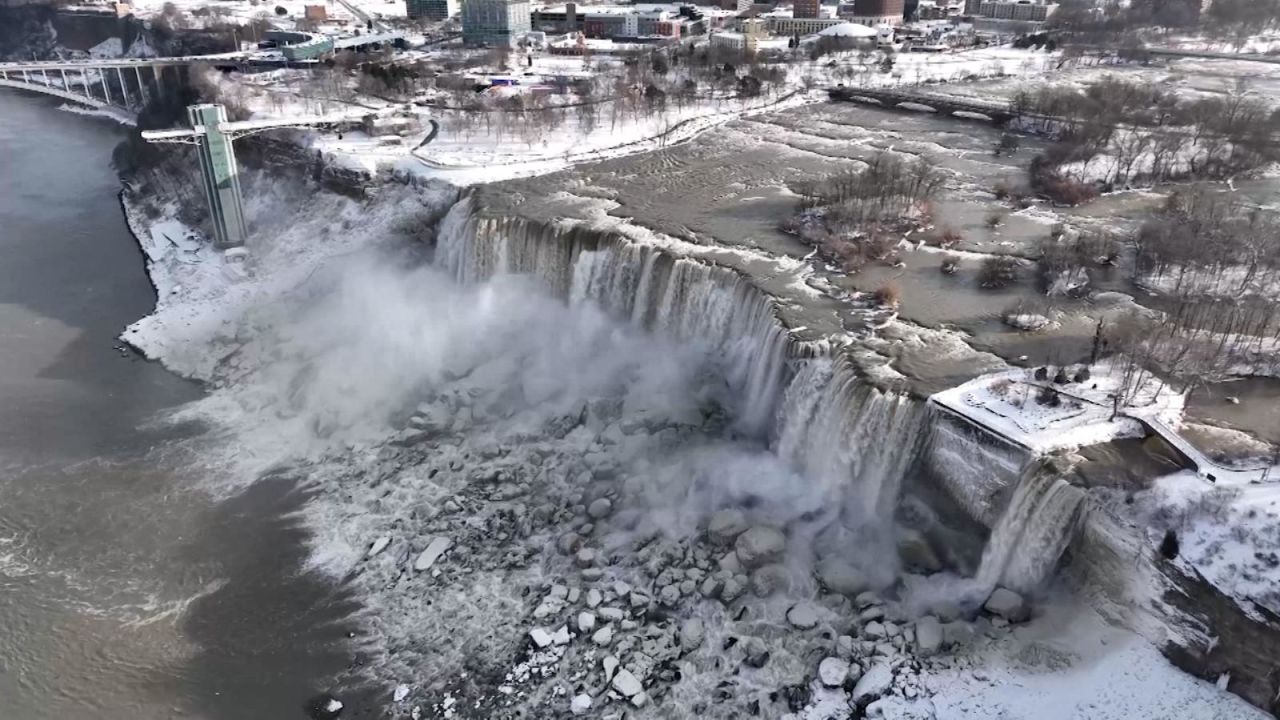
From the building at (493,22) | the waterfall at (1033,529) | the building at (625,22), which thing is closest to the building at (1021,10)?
the building at (625,22)

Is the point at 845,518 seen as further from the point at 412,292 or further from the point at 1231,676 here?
the point at 412,292

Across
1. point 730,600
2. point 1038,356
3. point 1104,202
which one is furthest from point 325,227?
point 1104,202

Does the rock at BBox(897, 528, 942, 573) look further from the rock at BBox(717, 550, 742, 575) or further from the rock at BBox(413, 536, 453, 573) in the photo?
the rock at BBox(413, 536, 453, 573)

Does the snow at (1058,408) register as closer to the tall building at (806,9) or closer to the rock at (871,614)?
the rock at (871,614)

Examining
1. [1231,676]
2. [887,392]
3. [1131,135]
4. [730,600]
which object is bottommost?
[730,600]

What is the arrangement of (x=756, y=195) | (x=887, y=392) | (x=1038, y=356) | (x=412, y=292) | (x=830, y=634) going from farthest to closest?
(x=756, y=195)
(x=412, y=292)
(x=1038, y=356)
(x=887, y=392)
(x=830, y=634)

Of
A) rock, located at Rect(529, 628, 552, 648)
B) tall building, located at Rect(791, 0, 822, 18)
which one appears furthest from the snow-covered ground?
tall building, located at Rect(791, 0, 822, 18)
